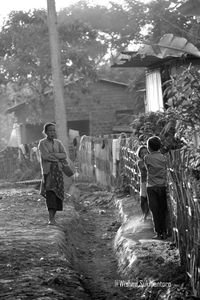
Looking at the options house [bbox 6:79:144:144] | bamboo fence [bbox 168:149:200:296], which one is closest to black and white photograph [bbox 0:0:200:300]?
bamboo fence [bbox 168:149:200:296]

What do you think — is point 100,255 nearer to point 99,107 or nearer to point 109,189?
point 109,189

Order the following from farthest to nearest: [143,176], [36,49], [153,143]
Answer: [36,49] → [143,176] → [153,143]

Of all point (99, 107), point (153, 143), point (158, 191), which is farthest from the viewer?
point (99, 107)

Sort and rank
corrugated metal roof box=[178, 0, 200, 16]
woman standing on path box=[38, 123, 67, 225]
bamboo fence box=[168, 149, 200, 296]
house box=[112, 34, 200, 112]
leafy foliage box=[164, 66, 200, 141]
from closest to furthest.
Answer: bamboo fence box=[168, 149, 200, 296] < leafy foliage box=[164, 66, 200, 141] < corrugated metal roof box=[178, 0, 200, 16] < woman standing on path box=[38, 123, 67, 225] < house box=[112, 34, 200, 112]

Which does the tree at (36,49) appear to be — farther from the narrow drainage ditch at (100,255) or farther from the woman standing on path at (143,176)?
the woman standing on path at (143,176)

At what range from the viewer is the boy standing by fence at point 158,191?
8.20 metres

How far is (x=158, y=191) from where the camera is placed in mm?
8227

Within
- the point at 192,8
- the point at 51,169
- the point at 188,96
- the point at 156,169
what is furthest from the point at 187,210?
the point at 51,169

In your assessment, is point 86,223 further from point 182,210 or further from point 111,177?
point 182,210

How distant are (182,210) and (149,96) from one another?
11131mm

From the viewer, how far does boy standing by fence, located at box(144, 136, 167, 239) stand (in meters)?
8.20

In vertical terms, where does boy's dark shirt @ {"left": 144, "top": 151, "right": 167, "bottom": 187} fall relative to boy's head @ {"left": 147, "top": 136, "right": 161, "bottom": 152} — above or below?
below

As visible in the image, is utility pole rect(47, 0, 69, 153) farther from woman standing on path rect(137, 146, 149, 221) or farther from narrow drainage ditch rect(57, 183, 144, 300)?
woman standing on path rect(137, 146, 149, 221)

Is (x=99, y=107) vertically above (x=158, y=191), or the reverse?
(x=99, y=107)
